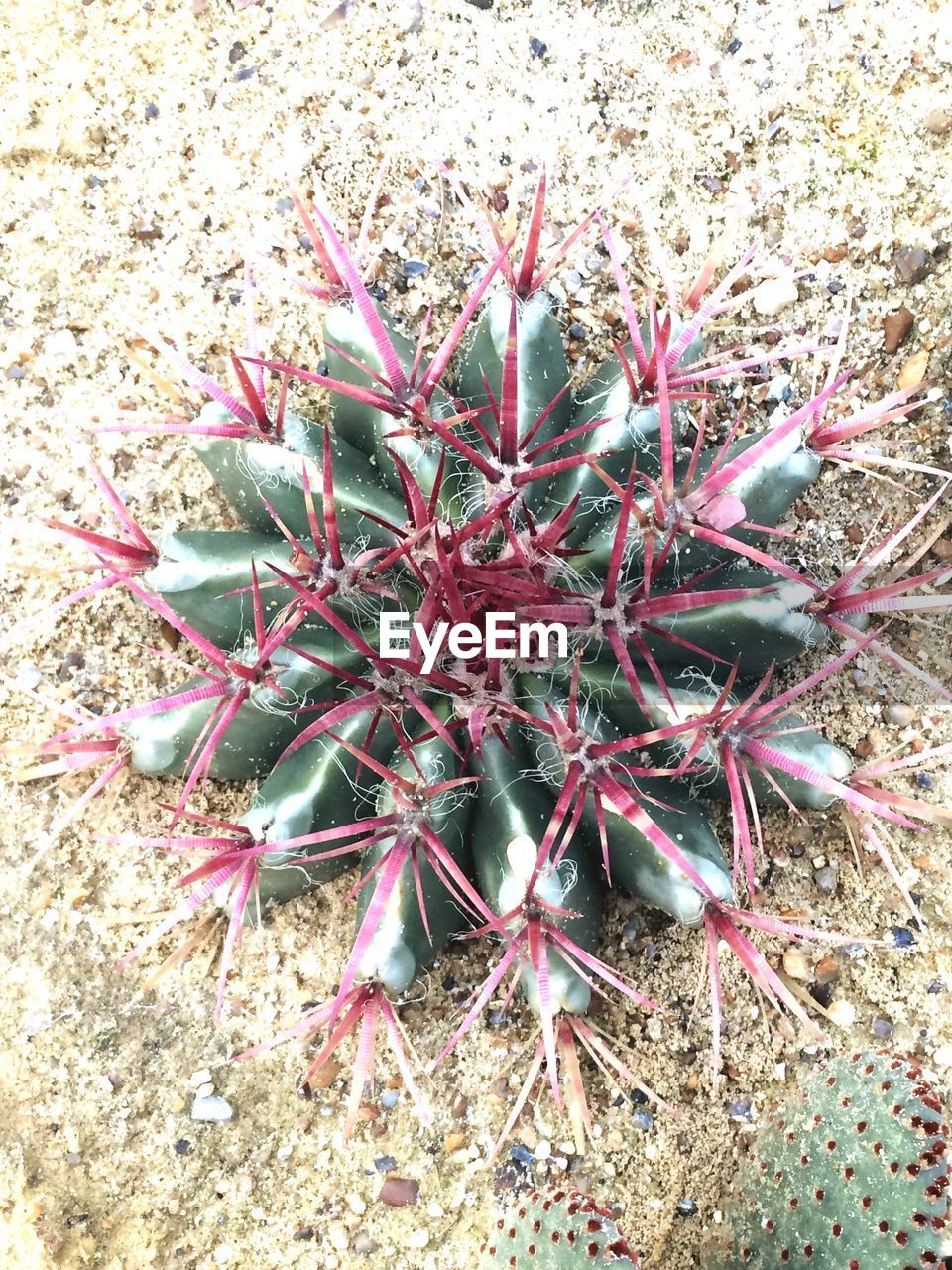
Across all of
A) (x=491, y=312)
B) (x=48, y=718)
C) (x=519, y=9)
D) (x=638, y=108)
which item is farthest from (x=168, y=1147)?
(x=519, y=9)

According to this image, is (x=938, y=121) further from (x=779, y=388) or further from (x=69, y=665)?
(x=69, y=665)

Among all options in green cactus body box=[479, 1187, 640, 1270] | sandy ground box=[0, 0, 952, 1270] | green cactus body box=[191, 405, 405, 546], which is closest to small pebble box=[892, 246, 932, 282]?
sandy ground box=[0, 0, 952, 1270]

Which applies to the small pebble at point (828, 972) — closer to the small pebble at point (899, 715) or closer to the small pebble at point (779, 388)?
the small pebble at point (899, 715)

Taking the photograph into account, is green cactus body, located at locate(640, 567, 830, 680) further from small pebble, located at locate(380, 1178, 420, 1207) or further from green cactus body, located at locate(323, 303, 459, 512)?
small pebble, located at locate(380, 1178, 420, 1207)

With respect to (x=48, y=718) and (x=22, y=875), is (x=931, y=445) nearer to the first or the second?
(x=48, y=718)

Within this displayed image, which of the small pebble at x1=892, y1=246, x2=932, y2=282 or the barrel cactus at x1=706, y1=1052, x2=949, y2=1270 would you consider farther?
the small pebble at x1=892, y1=246, x2=932, y2=282

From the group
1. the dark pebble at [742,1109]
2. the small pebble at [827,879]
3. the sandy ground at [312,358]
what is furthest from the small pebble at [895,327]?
the dark pebble at [742,1109]
